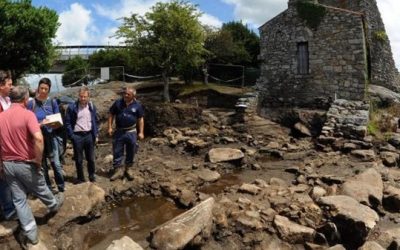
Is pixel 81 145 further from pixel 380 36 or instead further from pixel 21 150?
pixel 380 36

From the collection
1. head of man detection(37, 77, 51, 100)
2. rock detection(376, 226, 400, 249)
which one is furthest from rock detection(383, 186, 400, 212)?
head of man detection(37, 77, 51, 100)

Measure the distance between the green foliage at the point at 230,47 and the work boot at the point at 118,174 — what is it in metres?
14.3

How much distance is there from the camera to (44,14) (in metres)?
17.7

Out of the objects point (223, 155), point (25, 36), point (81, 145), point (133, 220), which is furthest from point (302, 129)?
point (25, 36)

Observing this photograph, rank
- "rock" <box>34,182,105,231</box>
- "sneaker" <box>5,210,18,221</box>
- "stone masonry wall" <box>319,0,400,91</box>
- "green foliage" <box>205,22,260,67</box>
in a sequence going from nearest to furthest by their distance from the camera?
"sneaker" <box>5,210,18,221</box>, "rock" <box>34,182,105,231</box>, "stone masonry wall" <box>319,0,400,91</box>, "green foliage" <box>205,22,260,67</box>

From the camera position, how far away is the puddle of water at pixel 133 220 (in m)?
7.44

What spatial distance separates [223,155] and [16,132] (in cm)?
761

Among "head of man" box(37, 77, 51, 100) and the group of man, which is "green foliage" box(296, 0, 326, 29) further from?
the group of man

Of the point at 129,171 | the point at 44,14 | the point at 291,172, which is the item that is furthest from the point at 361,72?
the point at 44,14

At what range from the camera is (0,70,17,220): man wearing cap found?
6.42m

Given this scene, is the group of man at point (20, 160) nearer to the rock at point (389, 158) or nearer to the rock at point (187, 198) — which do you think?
the rock at point (187, 198)

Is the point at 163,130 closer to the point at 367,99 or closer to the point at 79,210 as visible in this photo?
the point at 367,99

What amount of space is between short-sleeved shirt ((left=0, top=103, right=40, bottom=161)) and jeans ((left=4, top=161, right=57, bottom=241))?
0.13m

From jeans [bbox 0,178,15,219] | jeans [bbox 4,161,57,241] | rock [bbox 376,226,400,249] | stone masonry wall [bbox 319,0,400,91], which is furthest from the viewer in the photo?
stone masonry wall [bbox 319,0,400,91]
